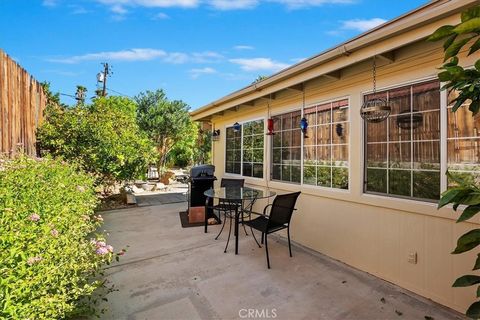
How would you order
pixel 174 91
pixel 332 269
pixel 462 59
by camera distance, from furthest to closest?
pixel 174 91
pixel 332 269
pixel 462 59

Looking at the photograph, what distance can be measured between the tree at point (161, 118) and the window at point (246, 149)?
791cm

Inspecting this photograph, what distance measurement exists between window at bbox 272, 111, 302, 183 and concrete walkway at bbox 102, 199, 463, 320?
136 centimetres

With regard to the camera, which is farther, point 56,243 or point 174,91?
point 174,91

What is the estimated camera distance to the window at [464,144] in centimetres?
244

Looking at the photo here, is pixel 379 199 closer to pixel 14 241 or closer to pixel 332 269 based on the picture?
pixel 332 269

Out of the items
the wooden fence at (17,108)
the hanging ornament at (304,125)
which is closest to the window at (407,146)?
the hanging ornament at (304,125)

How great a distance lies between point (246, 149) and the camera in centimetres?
603

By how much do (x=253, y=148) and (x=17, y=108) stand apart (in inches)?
181

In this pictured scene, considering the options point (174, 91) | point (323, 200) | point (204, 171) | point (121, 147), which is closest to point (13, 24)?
point (121, 147)

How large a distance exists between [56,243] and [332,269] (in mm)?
3141

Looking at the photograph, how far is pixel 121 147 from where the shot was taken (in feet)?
22.5

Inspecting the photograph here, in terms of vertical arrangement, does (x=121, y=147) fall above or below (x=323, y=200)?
above

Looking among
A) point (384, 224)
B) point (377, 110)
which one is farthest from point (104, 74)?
point (384, 224)

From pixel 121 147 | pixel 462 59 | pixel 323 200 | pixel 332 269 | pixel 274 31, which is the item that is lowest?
pixel 332 269
